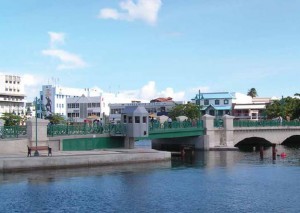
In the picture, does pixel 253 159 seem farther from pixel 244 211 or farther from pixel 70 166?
pixel 244 211

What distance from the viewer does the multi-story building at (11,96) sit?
189500 mm

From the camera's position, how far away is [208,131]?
3433 inches

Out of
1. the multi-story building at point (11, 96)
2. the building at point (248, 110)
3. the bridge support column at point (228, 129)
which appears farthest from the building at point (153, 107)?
the bridge support column at point (228, 129)

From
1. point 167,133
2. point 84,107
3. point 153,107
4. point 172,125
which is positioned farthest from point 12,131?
point 84,107

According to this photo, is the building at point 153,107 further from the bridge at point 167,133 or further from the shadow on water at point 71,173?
the shadow on water at point 71,173

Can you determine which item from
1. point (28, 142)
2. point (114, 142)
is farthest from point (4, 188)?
point (114, 142)

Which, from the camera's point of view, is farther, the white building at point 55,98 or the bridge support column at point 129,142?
the white building at point 55,98

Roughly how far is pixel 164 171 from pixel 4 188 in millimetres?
18967

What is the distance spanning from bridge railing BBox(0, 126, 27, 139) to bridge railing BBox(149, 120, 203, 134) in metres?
20.7

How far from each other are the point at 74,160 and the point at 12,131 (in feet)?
31.2

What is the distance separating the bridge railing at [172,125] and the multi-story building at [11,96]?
11589cm

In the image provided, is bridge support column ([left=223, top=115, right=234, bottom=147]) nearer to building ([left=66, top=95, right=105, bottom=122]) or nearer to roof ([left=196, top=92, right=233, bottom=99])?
roof ([left=196, top=92, right=233, bottom=99])

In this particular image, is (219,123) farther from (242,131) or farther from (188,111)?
(188,111)

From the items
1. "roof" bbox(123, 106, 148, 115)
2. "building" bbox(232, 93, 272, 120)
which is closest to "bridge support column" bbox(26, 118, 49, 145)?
"roof" bbox(123, 106, 148, 115)
